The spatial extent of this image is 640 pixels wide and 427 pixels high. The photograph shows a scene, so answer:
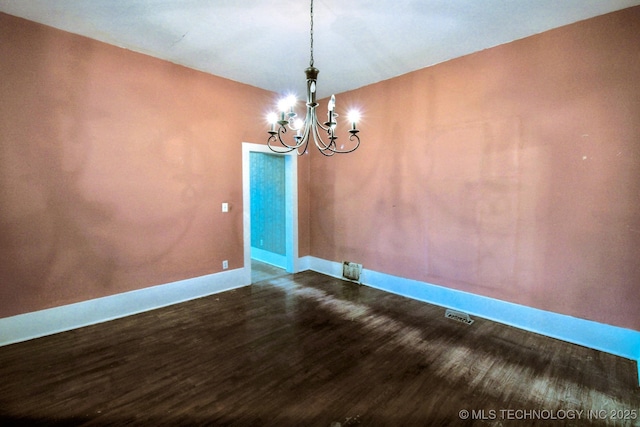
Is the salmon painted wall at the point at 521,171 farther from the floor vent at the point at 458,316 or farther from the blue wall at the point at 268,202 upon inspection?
the blue wall at the point at 268,202

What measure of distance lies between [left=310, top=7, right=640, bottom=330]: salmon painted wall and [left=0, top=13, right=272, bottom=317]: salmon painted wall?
7.79 feet

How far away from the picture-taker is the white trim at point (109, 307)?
9.05ft

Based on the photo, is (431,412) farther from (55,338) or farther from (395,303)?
(55,338)

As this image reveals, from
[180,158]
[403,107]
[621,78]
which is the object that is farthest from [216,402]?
[621,78]

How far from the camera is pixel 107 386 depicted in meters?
2.16

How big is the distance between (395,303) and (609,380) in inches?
79.0

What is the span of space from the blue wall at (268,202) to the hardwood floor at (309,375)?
7.59 feet

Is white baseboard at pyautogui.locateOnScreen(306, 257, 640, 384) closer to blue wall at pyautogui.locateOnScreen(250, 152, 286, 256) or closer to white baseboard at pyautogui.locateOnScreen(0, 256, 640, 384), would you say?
white baseboard at pyautogui.locateOnScreen(0, 256, 640, 384)

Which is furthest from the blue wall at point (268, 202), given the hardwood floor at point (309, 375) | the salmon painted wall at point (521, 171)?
the hardwood floor at point (309, 375)

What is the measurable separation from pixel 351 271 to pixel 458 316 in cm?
173

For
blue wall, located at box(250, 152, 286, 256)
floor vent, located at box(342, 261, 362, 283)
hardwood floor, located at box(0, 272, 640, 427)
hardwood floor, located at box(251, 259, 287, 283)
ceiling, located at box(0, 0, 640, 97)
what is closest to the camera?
hardwood floor, located at box(0, 272, 640, 427)

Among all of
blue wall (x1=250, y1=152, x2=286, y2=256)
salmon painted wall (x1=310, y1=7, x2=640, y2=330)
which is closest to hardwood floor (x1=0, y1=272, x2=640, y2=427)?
salmon painted wall (x1=310, y1=7, x2=640, y2=330)

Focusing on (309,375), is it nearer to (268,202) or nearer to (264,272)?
(264,272)

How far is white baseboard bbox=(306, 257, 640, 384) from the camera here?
2588 mm
